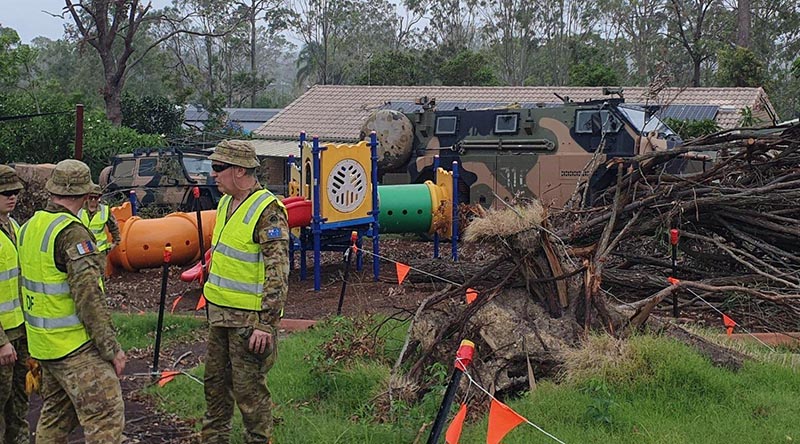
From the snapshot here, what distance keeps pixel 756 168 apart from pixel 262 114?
37.2 m

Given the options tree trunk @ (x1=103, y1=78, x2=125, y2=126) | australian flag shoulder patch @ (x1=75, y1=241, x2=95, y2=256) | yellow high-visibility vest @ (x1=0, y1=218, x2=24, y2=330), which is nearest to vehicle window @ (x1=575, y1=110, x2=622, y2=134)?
yellow high-visibility vest @ (x1=0, y1=218, x2=24, y2=330)

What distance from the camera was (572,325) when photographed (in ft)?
20.2

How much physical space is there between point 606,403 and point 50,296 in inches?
125

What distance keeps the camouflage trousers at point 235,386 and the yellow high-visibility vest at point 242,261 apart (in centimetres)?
18

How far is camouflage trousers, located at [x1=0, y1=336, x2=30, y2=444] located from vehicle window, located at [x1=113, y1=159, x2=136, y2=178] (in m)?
11.8

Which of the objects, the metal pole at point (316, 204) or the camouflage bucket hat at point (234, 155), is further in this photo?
the metal pole at point (316, 204)

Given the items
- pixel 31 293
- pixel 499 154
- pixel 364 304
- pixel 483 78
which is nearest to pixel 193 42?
pixel 483 78

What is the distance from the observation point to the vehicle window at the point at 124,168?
16516mm

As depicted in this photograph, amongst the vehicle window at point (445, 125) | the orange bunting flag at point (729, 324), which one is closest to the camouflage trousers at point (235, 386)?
the orange bunting flag at point (729, 324)

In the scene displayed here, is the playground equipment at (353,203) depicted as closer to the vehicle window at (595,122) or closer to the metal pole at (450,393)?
the vehicle window at (595,122)

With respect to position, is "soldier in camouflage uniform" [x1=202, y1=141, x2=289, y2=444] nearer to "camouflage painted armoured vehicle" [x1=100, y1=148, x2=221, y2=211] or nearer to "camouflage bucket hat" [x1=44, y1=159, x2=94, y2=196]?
"camouflage bucket hat" [x1=44, y1=159, x2=94, y2=196]

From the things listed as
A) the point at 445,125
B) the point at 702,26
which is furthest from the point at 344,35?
the point at 445,125

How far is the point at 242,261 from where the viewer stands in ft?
15.9

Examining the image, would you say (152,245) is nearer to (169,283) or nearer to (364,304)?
(169,283)
